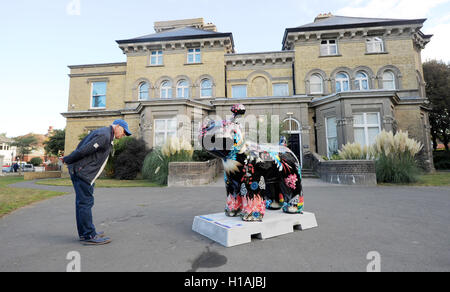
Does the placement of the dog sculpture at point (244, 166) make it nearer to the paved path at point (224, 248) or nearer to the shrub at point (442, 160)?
the paved path at point (224, 248)

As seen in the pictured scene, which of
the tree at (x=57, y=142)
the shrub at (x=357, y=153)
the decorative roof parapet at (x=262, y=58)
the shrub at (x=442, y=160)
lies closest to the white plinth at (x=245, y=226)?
the shrub at (x=357, y=153)

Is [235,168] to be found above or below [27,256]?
above

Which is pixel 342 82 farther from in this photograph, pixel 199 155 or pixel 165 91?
pixel 165 91

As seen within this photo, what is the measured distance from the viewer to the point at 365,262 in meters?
2.15

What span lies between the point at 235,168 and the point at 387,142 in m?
9.62

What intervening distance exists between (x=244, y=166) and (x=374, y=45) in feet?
68.9

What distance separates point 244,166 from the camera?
2973mm

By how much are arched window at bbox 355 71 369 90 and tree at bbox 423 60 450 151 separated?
1214 centimetres

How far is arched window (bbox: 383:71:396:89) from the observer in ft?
56.9

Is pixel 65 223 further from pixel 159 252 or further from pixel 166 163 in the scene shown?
pixel 166 163

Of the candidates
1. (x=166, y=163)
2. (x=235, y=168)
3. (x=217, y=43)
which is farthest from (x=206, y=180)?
(x=217, y=43)

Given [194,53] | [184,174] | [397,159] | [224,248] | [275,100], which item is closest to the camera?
[224,248]

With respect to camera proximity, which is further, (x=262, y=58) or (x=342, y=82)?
(x=262, y=58)

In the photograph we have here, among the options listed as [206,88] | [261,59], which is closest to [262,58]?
[261,59]
